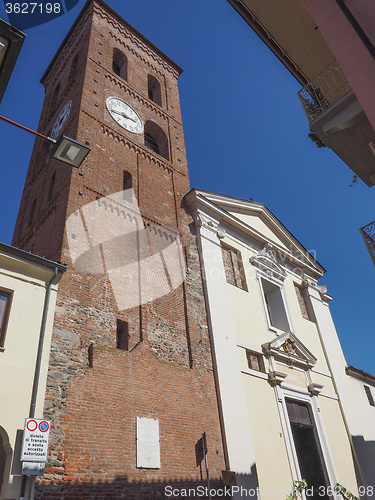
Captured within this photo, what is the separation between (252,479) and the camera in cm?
973

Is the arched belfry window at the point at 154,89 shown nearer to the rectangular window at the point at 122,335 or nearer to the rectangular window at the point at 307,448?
the rectangular window at the point at 122,335

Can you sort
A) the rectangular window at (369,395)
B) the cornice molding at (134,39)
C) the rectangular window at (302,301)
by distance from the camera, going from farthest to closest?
the cornice molding at (134,39), the rectangular window at (302,301), the rectangular window at (369,395)

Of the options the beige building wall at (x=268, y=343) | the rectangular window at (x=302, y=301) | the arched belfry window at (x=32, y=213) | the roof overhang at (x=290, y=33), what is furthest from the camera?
the rectangular window at (x=302, y=301)

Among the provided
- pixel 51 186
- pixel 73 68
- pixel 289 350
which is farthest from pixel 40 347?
pixel 73 68

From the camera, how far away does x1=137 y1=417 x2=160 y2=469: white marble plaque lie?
8289 mm

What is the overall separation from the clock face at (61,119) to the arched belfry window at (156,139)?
312 centimetres

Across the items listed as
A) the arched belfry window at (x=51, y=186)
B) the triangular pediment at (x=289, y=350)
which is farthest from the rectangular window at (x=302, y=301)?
the arched belfry window at (x=51, y=186)

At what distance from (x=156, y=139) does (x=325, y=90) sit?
920cm

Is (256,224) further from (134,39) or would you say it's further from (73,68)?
(134,39)

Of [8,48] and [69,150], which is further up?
[8,48]

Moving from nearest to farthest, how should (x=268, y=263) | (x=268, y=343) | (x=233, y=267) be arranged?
(x=268, y=343) < (x=233, y=267) < (x=268, y=263)

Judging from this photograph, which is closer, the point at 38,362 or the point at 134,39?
the point at 38,362

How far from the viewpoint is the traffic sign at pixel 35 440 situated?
6473 millimetres

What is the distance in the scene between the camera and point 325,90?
8.91 m
